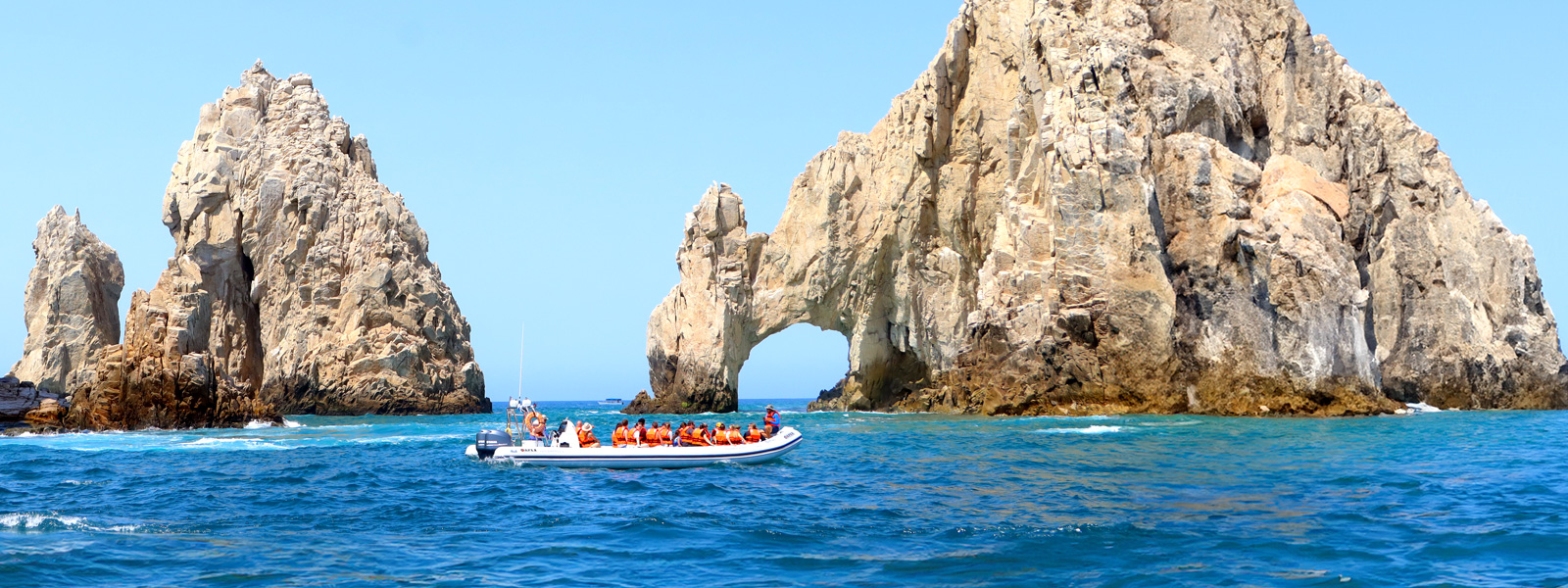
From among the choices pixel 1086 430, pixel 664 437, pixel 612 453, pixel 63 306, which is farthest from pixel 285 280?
pixel 1086 430

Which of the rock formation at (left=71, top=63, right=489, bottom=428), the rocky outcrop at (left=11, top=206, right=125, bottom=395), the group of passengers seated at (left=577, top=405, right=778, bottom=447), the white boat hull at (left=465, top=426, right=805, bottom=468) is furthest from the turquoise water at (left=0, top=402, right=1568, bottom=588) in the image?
the rocky outcrop at (left=11, top=206, right=125, bottom=395)

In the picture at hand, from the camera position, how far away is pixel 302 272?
65062 mm

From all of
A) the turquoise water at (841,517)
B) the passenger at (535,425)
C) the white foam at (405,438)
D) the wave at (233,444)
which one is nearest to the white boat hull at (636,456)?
the turquoise water at (841,517)

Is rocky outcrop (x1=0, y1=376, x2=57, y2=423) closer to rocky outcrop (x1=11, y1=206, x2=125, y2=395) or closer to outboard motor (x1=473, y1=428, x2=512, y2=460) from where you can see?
rocky outcrop (x1=11, y1=206, x2=125, y2=395)

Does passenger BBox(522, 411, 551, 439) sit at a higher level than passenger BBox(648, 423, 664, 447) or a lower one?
higher

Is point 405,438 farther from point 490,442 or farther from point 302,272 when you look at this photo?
point 302,272

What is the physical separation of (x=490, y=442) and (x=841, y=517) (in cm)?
1230

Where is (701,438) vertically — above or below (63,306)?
below

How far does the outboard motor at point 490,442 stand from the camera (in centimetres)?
2614

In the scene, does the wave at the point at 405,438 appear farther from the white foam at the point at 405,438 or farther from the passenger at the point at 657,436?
the passenger at the point at 657,436

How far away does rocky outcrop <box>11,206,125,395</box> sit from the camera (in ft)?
225

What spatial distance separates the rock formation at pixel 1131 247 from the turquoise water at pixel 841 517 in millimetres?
14335

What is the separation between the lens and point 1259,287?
42062 mm

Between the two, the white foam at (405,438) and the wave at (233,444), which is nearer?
the wave at (233,444)
